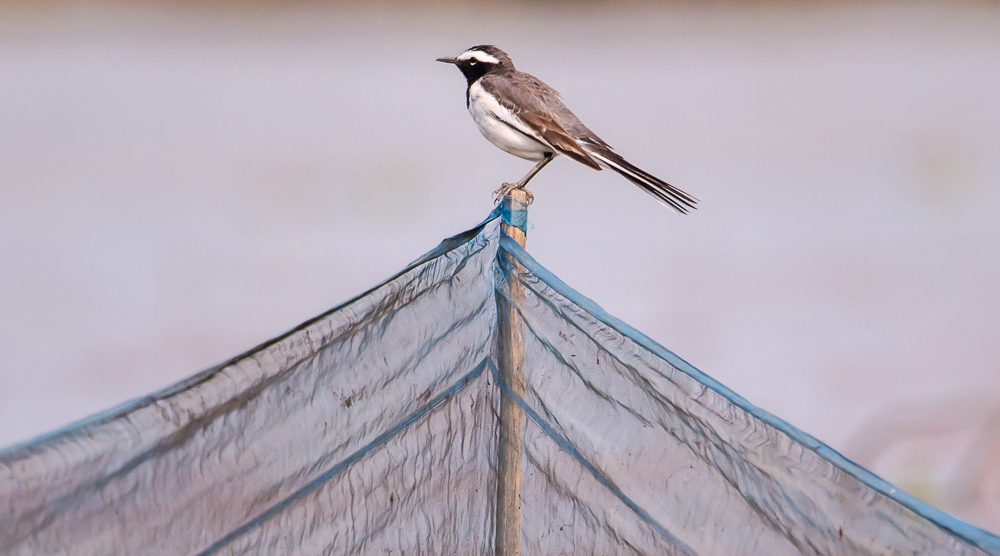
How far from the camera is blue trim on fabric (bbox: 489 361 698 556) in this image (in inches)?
49.6

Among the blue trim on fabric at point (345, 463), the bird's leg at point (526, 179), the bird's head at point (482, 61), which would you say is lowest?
the blue trim on fabric at point (345, 463)

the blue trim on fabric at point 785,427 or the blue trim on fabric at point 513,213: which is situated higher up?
the blue trim on fabric at point 513,213

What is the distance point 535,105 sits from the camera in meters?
2.27

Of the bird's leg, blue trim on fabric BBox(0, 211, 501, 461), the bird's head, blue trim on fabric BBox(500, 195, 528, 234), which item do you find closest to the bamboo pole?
blue trim on fabric BBox(500, 195, 528, 234)

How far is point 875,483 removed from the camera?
3.41ft

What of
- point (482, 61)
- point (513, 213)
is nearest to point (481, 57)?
point (482, 61)

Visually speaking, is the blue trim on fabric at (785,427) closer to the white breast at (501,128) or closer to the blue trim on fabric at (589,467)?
the blue trim on fabric at (589,467)

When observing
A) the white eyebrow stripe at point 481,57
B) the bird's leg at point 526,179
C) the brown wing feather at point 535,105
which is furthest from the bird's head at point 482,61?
the bird's leg at point 526,179

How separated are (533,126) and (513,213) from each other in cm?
79

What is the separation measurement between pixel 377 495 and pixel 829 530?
0.74 metres

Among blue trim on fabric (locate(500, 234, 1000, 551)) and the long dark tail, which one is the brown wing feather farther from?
blue trim on fabric (locate(500, 234, 1000, 551))

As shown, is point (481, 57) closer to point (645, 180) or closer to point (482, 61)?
point (482, 61)

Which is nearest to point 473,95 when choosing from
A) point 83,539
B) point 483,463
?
point 483,463

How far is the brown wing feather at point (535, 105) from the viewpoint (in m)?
2.11
